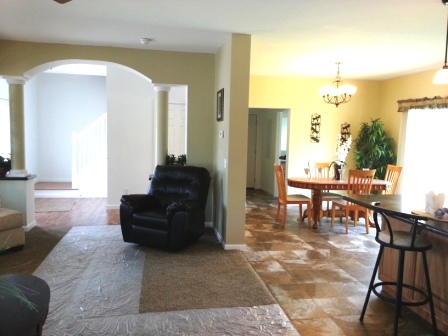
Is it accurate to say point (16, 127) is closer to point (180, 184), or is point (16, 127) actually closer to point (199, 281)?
point (180, 184)

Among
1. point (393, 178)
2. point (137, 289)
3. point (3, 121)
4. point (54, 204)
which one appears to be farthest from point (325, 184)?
point (3, 121)

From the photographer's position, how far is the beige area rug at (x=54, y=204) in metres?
6.21

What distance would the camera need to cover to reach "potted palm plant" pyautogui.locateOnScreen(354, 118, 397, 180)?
6.64 m

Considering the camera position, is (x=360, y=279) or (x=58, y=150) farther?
(x=58, y=150)

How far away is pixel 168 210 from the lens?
13.0ft

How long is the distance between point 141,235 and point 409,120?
16.7ft

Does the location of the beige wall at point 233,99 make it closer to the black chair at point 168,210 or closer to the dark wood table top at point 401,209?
the black chair at point 168,210

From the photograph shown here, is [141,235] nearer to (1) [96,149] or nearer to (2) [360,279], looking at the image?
(2) [360,279]

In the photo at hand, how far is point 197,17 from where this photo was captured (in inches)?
137

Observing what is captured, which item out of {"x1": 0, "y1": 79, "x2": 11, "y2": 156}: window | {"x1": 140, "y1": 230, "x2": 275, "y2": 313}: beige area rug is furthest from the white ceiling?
{"x1": 0, "y1": 79, "x2": 11, "y2": 156}: window

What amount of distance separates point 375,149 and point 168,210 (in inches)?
176

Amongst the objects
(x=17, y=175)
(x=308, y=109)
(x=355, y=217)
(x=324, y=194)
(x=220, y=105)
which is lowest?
(x=355, y=217)

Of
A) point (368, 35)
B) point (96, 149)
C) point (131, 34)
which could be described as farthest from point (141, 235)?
point (96, 149)

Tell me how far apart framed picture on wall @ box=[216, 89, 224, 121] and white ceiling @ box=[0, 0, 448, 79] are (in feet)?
2.08
